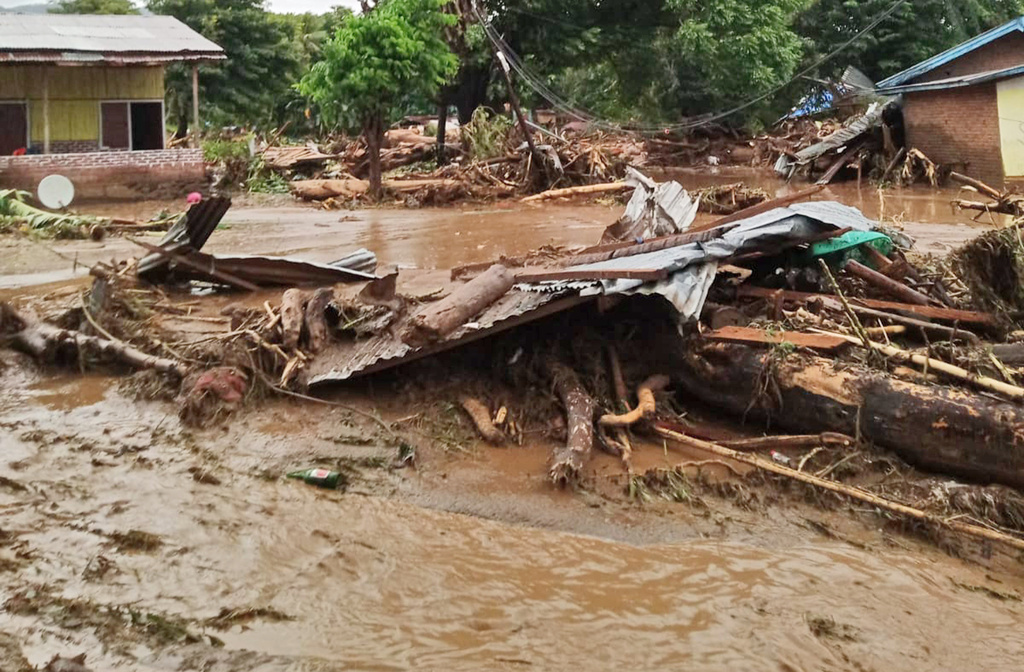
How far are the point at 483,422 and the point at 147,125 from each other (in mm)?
Result: 19729

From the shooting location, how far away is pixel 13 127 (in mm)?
20297

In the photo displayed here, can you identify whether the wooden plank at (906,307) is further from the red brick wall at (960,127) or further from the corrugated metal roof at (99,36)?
the corrugated metal roof at (99,36)

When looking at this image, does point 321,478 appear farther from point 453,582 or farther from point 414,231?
point 414,231

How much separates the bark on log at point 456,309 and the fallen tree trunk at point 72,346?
89.7 inches

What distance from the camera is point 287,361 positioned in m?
6.41

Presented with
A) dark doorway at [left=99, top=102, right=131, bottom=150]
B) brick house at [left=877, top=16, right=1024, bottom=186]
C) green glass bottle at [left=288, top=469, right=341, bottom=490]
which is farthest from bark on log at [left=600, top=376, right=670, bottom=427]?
dark doorway at [left=99, top=102, right=131, bottom=150]

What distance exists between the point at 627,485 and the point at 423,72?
13384 millimetres

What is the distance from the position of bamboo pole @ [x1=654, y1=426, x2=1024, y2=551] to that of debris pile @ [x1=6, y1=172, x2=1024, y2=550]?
15mm

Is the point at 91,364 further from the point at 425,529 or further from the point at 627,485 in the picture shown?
the point at 627,485

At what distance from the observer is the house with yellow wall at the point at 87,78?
18797 millimetres

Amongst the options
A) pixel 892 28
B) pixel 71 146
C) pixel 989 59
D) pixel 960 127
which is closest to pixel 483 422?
pixel 960 127

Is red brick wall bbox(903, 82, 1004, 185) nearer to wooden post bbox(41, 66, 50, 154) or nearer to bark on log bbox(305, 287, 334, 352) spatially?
bark on log bbox(305, 287, 334, 352)

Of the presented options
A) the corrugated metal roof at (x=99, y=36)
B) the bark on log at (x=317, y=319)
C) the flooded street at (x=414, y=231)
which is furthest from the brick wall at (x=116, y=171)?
the bark on log at (x=317, y=319)

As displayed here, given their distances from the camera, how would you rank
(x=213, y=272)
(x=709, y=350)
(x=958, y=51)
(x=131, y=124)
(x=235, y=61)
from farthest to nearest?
1. (x=235, y=61)
2. (x=131, y=124)
3. (x=958, y=51)
4. (x=213, y=272)
5. (x=709, y=350)
